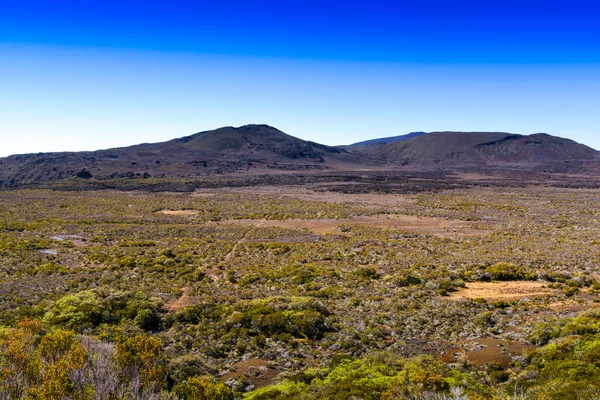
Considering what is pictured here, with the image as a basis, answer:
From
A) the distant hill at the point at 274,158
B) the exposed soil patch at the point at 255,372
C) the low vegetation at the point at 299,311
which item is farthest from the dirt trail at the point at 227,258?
the distant hill at the point at 274,158

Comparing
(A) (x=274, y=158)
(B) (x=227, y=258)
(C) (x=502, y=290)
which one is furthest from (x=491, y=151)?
(C) (x=502, y=290)

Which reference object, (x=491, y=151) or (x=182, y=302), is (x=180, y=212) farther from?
(x=491, y=151)

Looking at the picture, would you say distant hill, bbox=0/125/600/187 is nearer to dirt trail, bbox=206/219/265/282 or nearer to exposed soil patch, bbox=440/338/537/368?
dirt trail, bbox=206/219/265/282

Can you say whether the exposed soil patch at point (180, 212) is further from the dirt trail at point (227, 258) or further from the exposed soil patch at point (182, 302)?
the exposed soil patch at point (182, 302)

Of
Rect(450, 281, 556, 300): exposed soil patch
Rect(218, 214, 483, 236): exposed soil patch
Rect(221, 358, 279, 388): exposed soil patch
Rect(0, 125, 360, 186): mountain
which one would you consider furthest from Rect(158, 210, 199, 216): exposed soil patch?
Rect(0, 125, 360, 186): mountain

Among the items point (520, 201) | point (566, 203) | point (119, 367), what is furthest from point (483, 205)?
point (119, 367)

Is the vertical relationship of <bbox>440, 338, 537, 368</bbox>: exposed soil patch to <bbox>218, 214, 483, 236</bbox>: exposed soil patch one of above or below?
below

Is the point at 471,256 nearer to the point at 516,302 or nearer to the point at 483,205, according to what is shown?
the point at 516,302

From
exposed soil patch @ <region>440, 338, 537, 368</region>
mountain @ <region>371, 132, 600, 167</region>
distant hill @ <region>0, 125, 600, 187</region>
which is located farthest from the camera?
mountain @ <region>371, 132, 600, 167</region>
